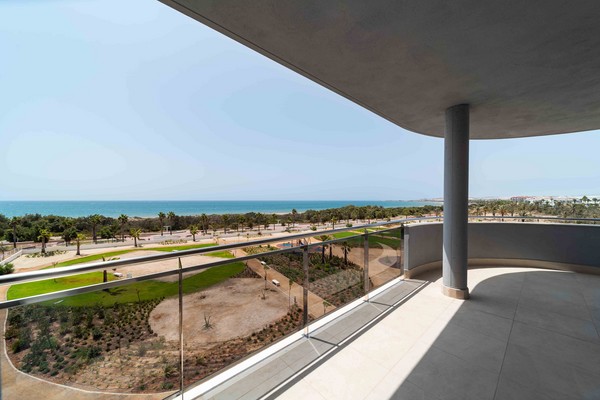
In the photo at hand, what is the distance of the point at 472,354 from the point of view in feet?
7.72

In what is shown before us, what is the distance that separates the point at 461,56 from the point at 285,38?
1.85m

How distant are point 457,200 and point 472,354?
230cm

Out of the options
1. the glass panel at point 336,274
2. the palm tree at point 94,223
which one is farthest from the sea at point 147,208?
the glass panel at point 336,274

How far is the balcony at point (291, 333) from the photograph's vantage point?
1.28m

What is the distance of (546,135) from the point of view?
5.09m

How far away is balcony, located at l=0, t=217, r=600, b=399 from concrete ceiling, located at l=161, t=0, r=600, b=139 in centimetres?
185

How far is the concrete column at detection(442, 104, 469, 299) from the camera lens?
3756 mm

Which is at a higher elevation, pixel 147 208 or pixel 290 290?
pixel 290 290

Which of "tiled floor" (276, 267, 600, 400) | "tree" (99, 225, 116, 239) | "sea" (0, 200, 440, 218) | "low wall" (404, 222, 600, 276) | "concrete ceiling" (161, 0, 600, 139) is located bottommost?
"tree" (99, 225, 116, 239)

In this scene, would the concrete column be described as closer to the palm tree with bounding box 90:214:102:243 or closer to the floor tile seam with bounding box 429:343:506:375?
the floor tile seam with bounding box 429:343:506:375

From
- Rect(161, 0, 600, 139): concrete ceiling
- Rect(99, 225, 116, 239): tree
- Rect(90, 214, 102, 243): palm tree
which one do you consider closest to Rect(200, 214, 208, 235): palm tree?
Rect(99, 225, 116, 239): tree

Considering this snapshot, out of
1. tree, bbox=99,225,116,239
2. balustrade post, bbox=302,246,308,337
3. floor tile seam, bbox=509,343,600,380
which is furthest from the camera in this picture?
tree, bbox=99,225,116,239

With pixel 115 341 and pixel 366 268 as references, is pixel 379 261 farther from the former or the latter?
pixel 115 341

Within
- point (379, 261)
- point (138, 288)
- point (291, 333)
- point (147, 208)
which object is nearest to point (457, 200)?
point (379, 261)
